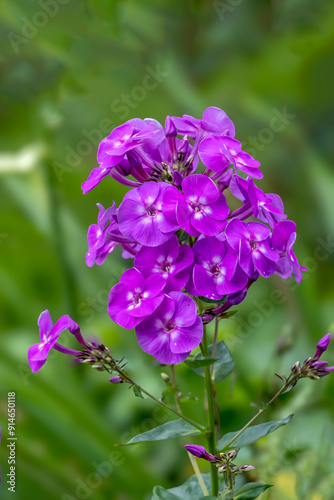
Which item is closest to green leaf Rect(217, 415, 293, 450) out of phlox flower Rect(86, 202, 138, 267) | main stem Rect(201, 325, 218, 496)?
main stem Rect(201, 325, 218, 496)

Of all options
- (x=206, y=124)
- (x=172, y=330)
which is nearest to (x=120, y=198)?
(x=206, y=124)

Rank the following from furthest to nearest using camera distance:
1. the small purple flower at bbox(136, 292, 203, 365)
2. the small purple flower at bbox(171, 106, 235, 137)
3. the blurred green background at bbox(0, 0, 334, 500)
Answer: the blurred green background at bbox(0, 0, 334, 500) → the small purple flower at bbox(171, 106, 235, 137) → the small purple flower at bbox(136, 292, 203, 365)

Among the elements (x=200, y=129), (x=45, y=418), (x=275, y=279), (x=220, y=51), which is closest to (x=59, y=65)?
(x=220, y=51)

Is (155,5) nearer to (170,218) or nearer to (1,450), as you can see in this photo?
(1,450)

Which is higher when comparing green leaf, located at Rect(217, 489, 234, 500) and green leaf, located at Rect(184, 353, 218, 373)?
green leaf, located at Rect(184, 353, 218, 373)

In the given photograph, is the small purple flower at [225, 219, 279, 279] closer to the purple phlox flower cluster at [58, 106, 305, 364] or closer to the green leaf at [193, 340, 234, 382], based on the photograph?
the purple phlox flower cluster at [58, 106, 305, 364]

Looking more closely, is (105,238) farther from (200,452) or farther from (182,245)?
(200,452)

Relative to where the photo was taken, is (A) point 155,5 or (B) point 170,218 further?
(A) point 155,5
